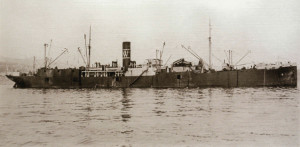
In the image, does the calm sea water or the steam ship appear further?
the steam ship

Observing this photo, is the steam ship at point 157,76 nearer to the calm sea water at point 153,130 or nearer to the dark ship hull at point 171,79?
the dark ship hull at point 171,79

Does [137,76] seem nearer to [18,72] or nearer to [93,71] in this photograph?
[93,71]

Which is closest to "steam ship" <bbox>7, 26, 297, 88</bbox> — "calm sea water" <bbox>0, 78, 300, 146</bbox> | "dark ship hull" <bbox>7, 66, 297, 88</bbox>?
"dark ship hull" <bbox>7, 66, 297, 88</bbox>

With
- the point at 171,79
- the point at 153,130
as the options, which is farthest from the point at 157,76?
the point at 153,130

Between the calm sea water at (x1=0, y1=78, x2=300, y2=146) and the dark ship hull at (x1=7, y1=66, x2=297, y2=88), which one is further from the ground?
the dark ship hull at (x1=7, y1=66, x2=297, y2=88)

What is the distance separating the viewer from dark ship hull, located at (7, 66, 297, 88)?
127 feet

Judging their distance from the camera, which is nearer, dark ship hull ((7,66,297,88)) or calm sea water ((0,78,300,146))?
calm sea water ((0,78,300,146))

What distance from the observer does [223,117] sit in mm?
13430

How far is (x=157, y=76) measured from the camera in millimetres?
42875

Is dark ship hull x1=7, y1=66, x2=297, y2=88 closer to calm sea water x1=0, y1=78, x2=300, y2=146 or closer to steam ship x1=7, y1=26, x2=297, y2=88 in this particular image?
steam ship x1=7, y1=26, x2=297, y2=88

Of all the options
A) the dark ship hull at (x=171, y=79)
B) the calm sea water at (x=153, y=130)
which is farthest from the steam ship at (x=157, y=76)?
the calm sea water at (x=153, y=130)

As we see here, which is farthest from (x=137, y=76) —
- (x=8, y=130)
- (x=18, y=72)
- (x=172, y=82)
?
(x=8, y=130)

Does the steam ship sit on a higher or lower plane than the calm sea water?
higher

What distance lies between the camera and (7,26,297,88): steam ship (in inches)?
1527
